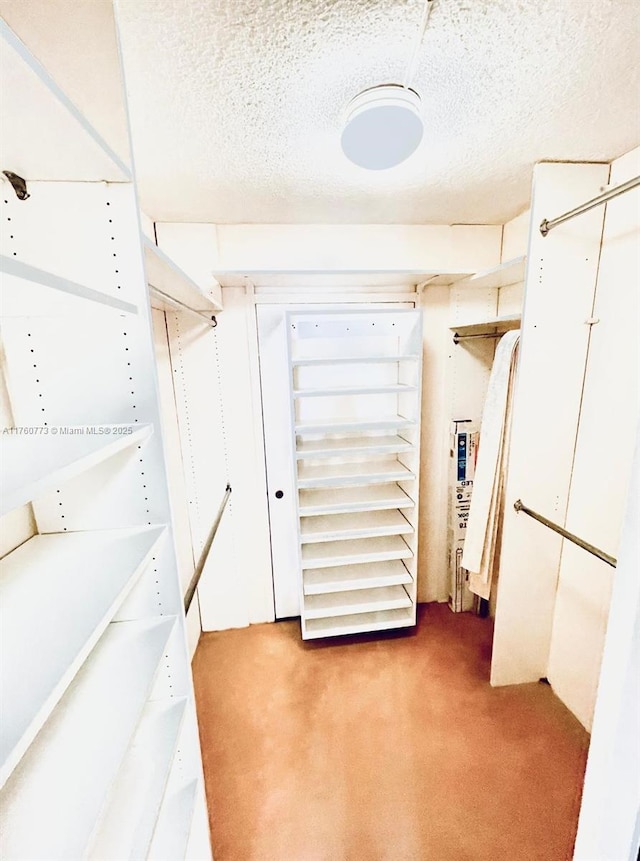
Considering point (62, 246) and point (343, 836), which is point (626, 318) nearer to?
point (62, 246)

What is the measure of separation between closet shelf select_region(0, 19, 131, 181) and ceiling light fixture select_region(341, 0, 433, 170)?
650 millimetres

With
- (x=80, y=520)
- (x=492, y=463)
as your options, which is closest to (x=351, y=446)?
(x=492, y=463)

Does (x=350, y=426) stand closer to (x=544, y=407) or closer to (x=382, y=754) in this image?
(x=544, y=407)

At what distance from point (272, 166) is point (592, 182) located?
1.26 m

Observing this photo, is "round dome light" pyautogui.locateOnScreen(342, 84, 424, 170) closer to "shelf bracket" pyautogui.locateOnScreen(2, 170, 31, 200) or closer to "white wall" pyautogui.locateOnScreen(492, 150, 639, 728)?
"white wall" pyautogui.locateOnScreen(492, 150, 639, 728)

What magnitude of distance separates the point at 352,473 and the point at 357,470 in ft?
0.23

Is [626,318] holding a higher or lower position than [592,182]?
lower

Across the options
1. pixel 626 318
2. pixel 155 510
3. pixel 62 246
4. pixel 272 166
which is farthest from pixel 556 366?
pixel 62 246

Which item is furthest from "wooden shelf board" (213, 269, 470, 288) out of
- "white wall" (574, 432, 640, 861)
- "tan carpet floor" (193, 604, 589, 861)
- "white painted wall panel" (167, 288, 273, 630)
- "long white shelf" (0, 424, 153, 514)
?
"tan carpet floor" (193, 604, 589, 861)

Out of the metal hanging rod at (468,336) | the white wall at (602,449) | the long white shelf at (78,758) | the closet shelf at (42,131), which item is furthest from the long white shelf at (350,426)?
the closet shelf at (42,131)

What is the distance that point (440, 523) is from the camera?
222 centimetres

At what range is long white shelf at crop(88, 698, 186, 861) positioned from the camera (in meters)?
0.66

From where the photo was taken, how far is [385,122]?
36.6 inches

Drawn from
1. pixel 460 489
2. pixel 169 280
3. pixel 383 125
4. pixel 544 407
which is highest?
pixel 383 125
